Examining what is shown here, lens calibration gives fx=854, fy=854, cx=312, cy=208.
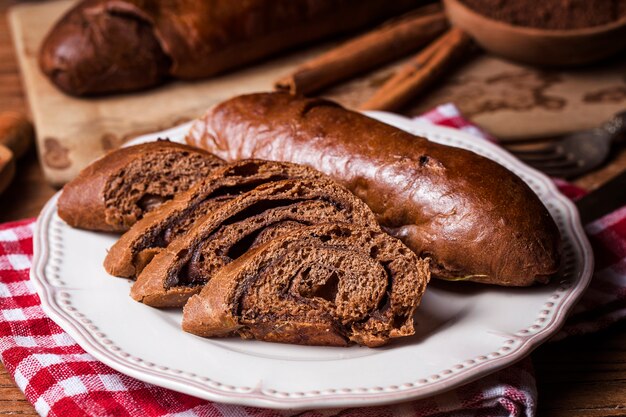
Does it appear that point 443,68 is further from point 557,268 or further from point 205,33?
point 557,268

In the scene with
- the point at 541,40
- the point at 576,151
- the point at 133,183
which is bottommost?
the point at 576,151

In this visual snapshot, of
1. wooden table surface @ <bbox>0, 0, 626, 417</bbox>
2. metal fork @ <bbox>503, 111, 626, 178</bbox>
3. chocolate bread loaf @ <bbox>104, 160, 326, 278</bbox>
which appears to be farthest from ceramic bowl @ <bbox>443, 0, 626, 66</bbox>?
chocolate bread loaf @ <bbox>104, 160, 326, 278</bbox>

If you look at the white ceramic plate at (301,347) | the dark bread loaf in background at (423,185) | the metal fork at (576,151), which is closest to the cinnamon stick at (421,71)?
the metal fork at (576,151)

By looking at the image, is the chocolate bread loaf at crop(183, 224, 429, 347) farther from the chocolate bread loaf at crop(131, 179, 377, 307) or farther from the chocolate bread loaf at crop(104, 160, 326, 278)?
the chocolate bread loaf at crop(104, 160, 326, 278)

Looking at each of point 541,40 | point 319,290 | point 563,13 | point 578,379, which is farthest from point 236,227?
point 563,13

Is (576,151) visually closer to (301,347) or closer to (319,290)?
(319,290)

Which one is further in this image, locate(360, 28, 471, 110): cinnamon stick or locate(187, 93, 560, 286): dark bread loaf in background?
locate(360, 28, 471, 110): cinnamon stick

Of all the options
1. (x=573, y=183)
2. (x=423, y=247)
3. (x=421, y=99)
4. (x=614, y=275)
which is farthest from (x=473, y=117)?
(x=423, y=247)
